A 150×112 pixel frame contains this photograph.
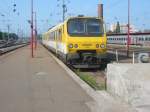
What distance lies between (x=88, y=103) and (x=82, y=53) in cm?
1240

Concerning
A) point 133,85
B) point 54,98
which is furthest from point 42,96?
point 133,85

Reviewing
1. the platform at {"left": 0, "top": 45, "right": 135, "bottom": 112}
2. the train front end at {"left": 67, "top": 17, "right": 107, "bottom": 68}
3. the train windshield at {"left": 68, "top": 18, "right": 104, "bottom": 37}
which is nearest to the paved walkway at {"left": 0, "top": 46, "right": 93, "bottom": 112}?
the platform at {"left": 0, "top": 45, "right": 135, "bottom": 112}

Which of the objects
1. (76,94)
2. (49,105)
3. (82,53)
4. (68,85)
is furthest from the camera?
(82,53)

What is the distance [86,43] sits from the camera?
2236 cm

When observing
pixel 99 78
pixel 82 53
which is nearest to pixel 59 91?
pixel 99 78

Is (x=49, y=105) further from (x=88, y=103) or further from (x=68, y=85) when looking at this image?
(x=68, y=85)

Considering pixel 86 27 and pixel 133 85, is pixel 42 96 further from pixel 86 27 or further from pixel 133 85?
pixel 86 27

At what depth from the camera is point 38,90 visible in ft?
40.8

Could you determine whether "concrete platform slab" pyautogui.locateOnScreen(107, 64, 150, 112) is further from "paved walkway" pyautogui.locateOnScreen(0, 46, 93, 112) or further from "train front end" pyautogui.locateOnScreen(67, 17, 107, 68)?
"train front end" pyautogui.locateOnScreen(67, 17, 107, 68)

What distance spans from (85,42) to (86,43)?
0.26 ft

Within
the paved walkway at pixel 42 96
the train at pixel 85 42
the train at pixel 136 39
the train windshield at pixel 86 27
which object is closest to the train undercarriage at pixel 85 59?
the train at pixel 85 42

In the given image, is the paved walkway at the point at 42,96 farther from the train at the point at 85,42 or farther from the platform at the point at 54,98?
the train at the point at 85,42

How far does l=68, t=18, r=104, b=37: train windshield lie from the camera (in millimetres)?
22809

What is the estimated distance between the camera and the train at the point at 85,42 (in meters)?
22.2
